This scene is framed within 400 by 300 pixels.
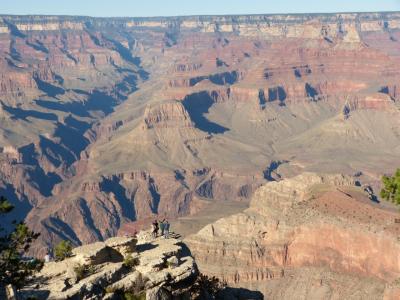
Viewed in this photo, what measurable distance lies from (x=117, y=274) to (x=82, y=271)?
208cm

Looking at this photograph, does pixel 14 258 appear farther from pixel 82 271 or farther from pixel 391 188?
pixel 391 188

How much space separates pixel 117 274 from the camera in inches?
Result: 1529

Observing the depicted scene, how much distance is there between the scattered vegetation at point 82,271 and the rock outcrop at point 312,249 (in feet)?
119

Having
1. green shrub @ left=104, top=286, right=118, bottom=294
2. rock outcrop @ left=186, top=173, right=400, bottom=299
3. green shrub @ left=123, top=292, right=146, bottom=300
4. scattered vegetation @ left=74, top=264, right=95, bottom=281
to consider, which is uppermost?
scattered vegetation @ left=74, top=264, right=95, bottom=281

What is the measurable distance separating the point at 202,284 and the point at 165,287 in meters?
5.12

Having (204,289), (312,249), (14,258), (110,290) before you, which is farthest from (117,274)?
(312,249)

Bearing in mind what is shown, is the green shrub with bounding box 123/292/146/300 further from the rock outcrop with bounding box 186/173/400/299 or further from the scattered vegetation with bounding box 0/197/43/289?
the rock outcrop with bounding box 186/173/400/299

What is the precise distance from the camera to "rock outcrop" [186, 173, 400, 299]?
233 feet

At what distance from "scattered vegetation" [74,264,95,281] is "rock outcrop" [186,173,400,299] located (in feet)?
119

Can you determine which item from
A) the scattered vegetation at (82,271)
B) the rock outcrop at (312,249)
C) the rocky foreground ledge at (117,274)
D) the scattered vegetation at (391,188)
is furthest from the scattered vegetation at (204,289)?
the rock outcrop at (312,249)

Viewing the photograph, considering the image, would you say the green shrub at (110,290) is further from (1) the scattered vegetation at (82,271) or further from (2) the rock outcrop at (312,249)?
(2) the rock outcrop at (312,249)

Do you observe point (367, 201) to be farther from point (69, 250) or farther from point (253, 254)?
point (69, 250)

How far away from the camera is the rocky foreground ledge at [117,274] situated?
36.5 metres

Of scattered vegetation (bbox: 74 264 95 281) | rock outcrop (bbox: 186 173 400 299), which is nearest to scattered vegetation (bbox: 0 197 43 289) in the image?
scattered vegetation (bbox: 74 264 95 281)
